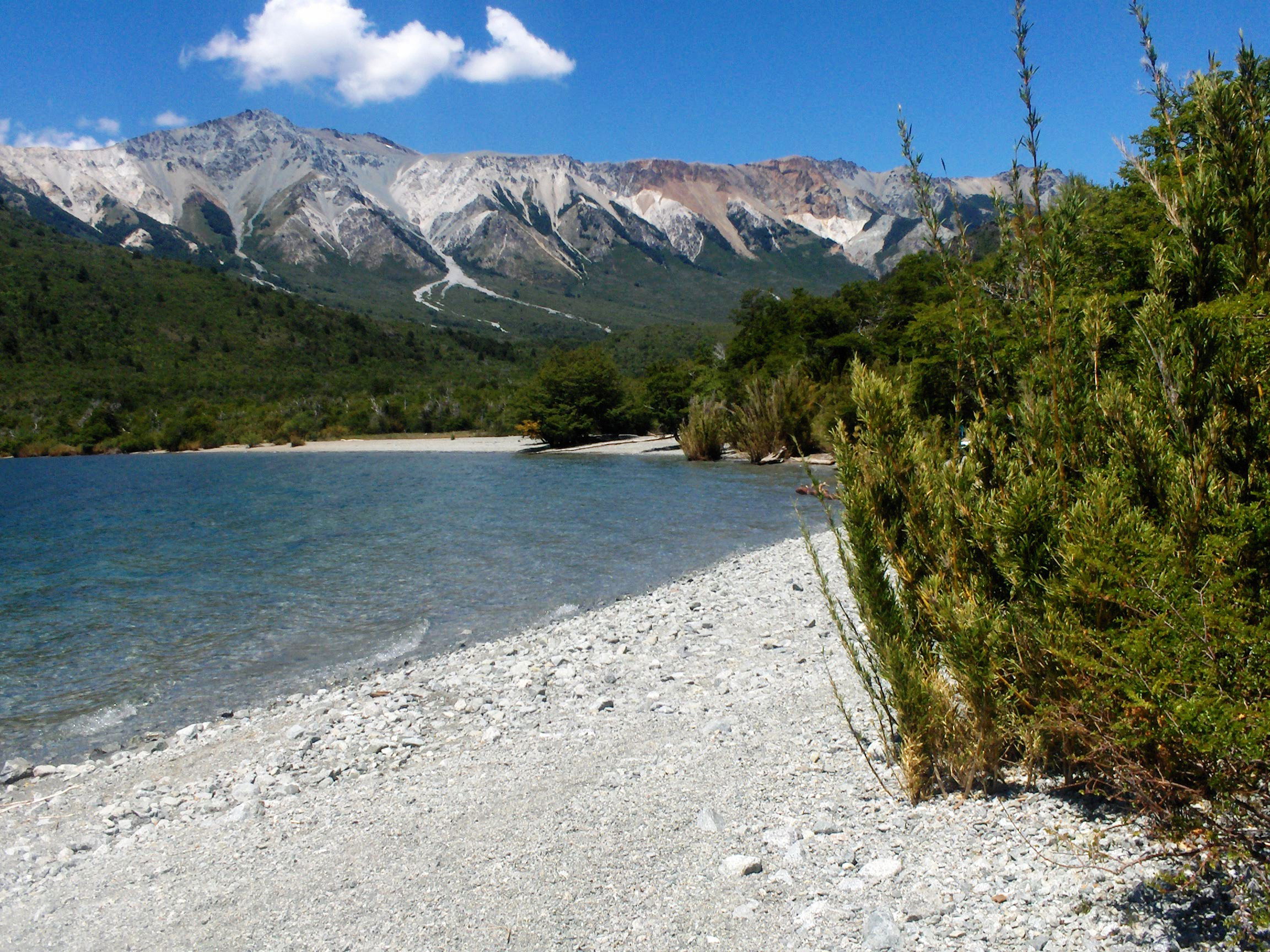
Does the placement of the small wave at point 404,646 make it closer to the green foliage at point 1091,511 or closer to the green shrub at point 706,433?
the green foliage at point 1091,511

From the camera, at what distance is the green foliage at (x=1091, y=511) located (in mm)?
2922

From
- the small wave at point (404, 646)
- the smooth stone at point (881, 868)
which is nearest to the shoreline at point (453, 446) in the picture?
the small wave at point (404, 646)

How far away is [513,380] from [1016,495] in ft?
288

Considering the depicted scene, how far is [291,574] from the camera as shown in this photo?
15523 millimetres

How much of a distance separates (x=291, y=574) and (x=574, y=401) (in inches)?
1607

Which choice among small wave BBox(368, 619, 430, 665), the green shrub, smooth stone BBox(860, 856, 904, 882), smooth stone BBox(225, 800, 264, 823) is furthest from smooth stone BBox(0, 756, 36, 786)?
the green shrub

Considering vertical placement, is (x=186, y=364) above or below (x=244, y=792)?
above

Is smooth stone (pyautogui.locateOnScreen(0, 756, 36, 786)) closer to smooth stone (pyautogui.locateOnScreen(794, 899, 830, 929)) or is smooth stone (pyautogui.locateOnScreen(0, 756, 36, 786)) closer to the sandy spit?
smooth stone (pyautogui.locateOnScreen(794, 899, 830, 929))

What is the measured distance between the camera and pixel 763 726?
592cm

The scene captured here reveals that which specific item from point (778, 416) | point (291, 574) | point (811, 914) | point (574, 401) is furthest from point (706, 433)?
point (811, 914)

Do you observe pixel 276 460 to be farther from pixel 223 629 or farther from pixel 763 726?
pixel 763 726

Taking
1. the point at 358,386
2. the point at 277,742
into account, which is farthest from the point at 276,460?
the point at 277,742

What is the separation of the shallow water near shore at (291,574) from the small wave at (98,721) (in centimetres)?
3

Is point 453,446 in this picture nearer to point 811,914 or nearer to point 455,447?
point 455,447
